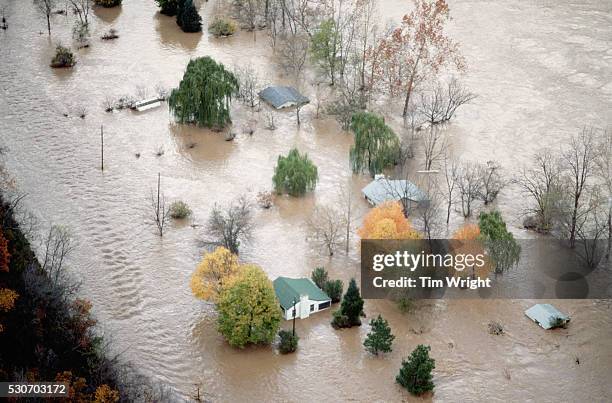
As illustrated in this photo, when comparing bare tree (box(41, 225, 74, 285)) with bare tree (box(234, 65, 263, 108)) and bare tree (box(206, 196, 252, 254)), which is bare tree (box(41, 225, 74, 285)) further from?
bare tree (box(234, 65, 263, 108))

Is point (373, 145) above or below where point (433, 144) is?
above

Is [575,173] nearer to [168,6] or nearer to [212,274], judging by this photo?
[212,274]

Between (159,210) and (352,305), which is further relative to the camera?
(159,210)

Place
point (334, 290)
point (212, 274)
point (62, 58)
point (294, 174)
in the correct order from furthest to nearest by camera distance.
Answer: point (62, 58) < point (294, 174) < point (334, 290) < point (212, 274)

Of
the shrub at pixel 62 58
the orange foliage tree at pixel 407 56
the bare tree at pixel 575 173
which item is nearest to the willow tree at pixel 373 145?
the orange foliage tree at pixel 407 56

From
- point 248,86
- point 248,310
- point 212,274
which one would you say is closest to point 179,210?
point 212,274

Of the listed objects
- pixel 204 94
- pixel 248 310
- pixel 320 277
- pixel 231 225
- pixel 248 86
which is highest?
pixel 204 94

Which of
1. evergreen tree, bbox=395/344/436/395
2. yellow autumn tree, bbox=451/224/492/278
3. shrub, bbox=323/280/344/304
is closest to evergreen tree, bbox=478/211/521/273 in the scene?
yellow autumn tree, bbox=451/224/492/278
